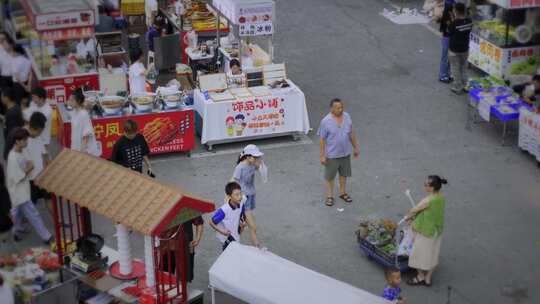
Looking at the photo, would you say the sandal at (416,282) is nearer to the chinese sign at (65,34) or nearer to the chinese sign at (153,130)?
the chinese sign at (153,130)

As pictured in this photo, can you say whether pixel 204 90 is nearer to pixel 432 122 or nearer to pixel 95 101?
pixel 95 101

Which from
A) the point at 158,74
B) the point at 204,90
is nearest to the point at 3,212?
the point at 204,90

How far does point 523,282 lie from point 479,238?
1.28 meters

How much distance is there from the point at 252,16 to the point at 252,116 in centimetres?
206

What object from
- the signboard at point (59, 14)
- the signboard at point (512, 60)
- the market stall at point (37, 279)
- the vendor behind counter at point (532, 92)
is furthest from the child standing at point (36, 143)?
the signboard at point (512, 60)

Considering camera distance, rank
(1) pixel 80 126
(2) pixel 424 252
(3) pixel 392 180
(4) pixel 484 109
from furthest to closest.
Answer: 1. (4) pixel 484 109
2. (3) pixel 392 180
3. (1) pixel 80 126
4. (2) pixel 424 252

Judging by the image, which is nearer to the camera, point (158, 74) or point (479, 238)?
point (479, 238)

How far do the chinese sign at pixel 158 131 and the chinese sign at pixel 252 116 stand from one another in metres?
0.36

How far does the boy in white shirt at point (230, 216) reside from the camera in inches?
445

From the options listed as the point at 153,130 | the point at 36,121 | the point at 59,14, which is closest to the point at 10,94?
the point at 36,121

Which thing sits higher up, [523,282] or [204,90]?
[204,90]

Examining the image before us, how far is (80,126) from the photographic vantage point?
13.9 m

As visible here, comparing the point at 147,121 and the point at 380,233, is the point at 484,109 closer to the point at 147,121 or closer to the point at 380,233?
the point at 380,233

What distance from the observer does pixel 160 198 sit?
9703mm
